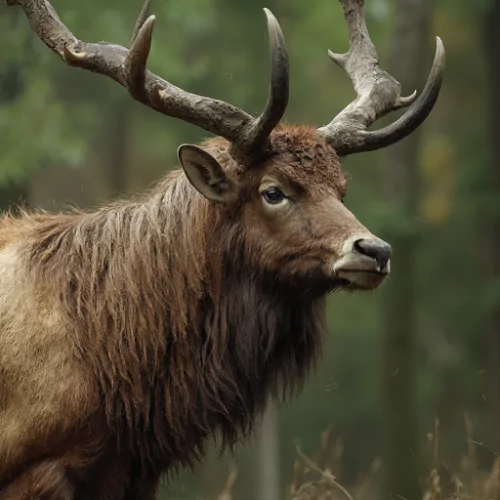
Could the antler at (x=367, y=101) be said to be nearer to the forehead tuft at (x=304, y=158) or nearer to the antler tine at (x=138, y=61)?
the forehead tuft at (x=304, y=158)

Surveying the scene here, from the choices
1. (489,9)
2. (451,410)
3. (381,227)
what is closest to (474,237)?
(451,410)

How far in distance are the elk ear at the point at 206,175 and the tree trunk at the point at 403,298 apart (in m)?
7.60

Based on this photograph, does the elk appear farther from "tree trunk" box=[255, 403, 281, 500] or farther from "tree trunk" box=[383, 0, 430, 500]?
"tree trunk" box=[255, 403, 281, 500]

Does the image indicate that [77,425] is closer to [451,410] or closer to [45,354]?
[45,354]

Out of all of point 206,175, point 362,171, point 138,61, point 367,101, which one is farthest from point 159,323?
point 362,171

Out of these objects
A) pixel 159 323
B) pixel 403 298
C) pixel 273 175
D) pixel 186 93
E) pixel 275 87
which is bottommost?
pixel 403 298

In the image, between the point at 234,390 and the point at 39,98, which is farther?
the point at 39,98

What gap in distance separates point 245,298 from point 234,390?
1.82 feet

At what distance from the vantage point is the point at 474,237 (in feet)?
80.6

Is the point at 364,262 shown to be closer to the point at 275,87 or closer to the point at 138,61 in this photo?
the point at 275,87

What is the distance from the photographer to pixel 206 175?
6.44m

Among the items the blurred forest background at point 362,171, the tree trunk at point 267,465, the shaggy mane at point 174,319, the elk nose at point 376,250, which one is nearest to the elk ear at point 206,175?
the shaggy mane at point 174,319

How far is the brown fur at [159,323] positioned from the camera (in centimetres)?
619

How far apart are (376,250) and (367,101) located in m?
1.67
